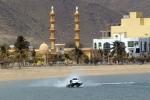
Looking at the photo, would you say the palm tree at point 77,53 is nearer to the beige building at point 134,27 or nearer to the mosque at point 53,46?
the mosque at point 53,46

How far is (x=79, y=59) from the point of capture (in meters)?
147

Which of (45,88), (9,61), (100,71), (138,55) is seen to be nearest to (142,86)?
(45,88)

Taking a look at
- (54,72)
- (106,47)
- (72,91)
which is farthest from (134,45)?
(72,91)

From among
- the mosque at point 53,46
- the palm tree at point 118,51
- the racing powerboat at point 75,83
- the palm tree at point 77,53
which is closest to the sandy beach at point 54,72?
the racing powerboat at point 75,83

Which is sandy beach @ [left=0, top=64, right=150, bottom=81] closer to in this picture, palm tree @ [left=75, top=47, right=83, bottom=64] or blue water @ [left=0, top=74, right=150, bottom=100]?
blue water @ [left=0, top=74, right=150, bottom=100]

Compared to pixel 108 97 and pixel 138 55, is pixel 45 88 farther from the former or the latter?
pixel 138 55

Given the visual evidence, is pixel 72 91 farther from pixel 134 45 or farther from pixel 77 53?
pixel 134 45

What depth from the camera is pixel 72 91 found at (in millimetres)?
73750

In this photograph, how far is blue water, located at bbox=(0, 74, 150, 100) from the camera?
66.3 meters

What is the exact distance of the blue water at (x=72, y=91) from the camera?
218ft

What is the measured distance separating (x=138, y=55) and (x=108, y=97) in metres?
94.9

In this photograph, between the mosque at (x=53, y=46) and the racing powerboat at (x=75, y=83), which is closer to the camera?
the racing powerboat at (x=75, y=83)

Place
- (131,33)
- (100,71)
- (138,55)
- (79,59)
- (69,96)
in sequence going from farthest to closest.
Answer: (131,33) < (138,55) < (79,59) < (100,71) < (69,96)

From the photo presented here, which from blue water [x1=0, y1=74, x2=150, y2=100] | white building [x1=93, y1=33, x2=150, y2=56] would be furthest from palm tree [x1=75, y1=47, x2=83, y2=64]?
blue water [x1=0, y1=74, x2=150, y2=100]
